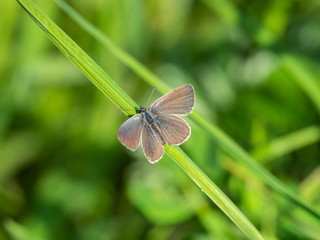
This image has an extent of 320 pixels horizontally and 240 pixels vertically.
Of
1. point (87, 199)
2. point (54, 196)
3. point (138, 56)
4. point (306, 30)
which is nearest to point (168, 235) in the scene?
point (87, 199)

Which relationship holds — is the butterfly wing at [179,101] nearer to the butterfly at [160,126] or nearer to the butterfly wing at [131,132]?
the butterfly at [160,126]

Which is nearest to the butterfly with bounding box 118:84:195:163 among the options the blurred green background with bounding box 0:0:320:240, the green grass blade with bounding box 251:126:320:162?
the blurred green background with bounding box 0:0:320:240

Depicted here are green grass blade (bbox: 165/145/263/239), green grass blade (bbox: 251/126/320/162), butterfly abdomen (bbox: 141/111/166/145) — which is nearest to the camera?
green grass blade (bbox: 165/145/263/239)

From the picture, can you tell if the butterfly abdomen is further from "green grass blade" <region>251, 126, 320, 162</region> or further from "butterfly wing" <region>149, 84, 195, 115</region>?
"green grass blade" <region>251, 126, 320, 162</region>

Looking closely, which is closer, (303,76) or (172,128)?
(172,128)

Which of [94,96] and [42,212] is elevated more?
[94,96]

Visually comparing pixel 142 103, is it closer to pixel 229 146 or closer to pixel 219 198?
pixel 229 146

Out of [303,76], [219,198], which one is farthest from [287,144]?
[219,198]

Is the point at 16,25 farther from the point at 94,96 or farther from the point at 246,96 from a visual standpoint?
the point at 246,96
